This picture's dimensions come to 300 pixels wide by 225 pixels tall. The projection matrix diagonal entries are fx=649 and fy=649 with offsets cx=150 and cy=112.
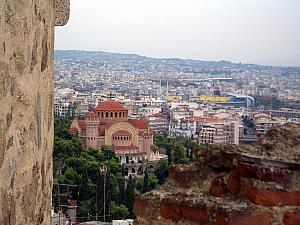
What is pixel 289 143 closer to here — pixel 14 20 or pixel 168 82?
pixel 14 20

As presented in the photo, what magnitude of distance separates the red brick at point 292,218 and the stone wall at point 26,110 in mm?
544

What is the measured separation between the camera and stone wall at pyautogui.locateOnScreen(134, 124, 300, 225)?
1307 millimetres

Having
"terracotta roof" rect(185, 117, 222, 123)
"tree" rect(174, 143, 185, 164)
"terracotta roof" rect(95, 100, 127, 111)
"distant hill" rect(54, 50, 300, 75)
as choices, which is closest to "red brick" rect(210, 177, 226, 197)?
"tree" rect(174, 143, 185, 164)

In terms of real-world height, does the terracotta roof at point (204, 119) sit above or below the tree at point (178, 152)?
below

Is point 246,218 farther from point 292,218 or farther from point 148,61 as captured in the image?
point 148,61

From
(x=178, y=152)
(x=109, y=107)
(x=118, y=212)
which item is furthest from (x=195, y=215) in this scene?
(x=109, y=107)

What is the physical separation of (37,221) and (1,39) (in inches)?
18.7

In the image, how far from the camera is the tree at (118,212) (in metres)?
16.8

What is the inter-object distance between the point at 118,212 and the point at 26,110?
1593 cm

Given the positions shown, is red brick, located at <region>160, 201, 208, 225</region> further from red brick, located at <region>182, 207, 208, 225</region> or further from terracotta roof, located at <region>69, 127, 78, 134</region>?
terracotta roof, located at <region>69, 127, 78, 134</region>

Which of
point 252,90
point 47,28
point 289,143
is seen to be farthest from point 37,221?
point 252,90

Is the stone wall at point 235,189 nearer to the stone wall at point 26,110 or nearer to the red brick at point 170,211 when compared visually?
the red brick at point 170,211

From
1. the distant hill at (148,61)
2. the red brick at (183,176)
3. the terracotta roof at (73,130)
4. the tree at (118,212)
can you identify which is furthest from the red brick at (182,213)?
the distant hill at (148,61)

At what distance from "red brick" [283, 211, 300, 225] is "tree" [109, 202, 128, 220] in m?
15.5
